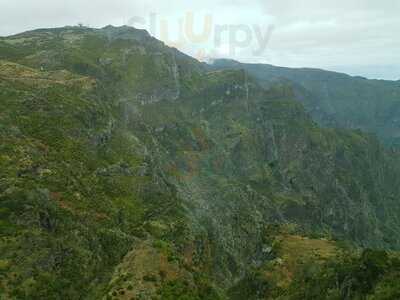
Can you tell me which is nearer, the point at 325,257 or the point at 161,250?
the point at 161,250

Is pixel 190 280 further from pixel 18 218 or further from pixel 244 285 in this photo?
pixel 244 285

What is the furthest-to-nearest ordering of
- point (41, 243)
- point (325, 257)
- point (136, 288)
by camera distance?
1. point (325, 257)
2. point (41, 243)
3. point (136, 288)

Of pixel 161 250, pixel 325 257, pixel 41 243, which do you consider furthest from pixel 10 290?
pixel 325 257

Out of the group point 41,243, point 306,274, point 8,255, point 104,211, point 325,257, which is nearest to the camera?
point 8,255

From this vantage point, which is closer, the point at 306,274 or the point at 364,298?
the point at 364,298

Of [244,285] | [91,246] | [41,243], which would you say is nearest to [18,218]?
[41,243]

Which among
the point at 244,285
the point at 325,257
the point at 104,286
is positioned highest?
the point at 104,286

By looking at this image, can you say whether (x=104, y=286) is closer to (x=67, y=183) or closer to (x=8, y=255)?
(x=8, y=255)

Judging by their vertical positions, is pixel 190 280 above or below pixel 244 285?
above

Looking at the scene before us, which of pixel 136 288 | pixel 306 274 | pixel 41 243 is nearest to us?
pixel 136 288
